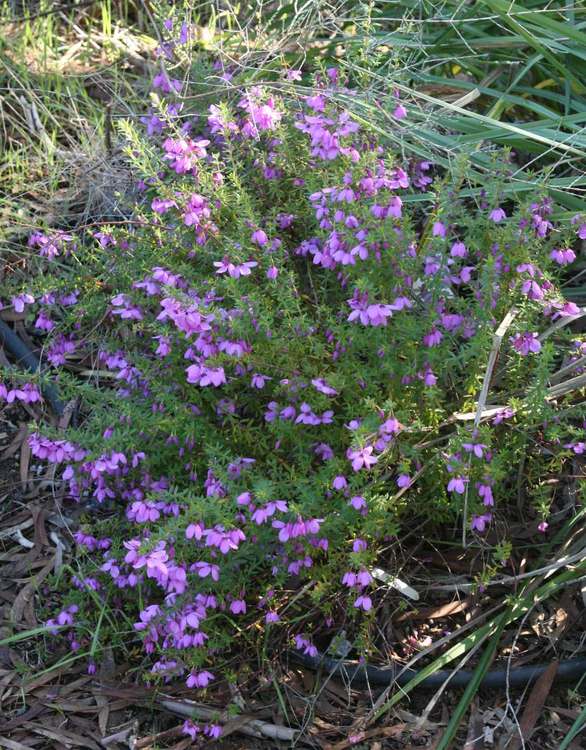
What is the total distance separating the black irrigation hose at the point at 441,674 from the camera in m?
2.55

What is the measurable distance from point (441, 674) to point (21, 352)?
1.96m

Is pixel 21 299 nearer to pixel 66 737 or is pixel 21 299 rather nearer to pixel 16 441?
pixel 16 441

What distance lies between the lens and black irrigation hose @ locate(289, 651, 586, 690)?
255 cm

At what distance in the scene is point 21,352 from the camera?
142 inches

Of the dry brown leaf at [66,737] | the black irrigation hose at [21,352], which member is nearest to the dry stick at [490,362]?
the dry brown leaf at [66,737]

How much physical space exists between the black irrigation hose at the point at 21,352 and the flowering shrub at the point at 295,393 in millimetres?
636

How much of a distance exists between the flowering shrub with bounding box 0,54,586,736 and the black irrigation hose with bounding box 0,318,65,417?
0.64m

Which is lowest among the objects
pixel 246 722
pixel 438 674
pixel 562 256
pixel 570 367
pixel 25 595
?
pixel 25 595

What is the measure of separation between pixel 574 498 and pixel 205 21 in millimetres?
3168

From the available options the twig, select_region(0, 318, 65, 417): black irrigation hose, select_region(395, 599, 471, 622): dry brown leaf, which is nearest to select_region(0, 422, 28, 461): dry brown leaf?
select_region(0, 318, 65, 417): black irrigation hose

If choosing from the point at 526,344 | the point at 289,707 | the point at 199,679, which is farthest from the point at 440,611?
the point at 526,344

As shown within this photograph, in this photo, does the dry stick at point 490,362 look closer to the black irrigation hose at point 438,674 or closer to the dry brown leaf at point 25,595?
the black irrigation hose at point 438,674

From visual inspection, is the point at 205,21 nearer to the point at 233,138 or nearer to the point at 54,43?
the point at 54,43

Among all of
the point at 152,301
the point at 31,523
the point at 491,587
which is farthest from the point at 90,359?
the point at 491,587
